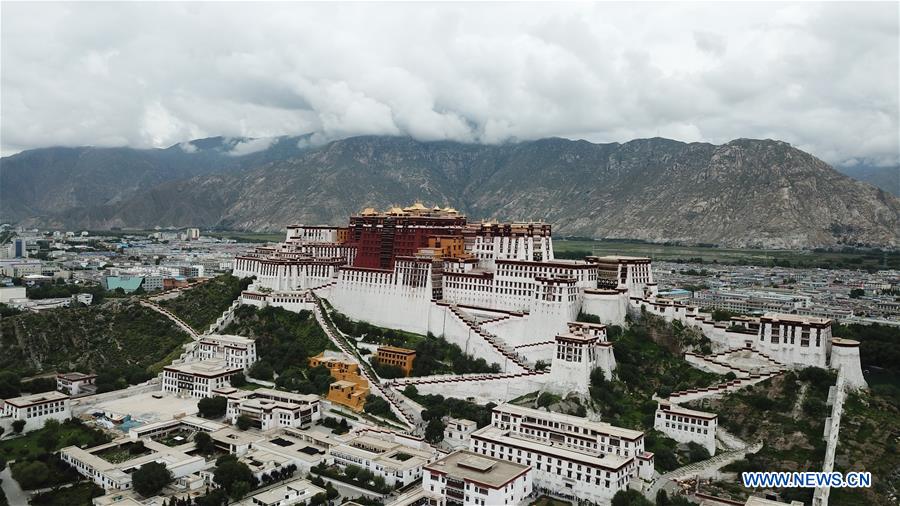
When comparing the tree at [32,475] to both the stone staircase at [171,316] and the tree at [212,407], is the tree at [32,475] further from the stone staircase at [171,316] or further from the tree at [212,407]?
the stone staircase at [171,316]

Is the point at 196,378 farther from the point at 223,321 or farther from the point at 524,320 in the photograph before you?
the point at 524,320

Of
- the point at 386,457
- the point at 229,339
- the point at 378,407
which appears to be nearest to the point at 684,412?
the point at 386,457

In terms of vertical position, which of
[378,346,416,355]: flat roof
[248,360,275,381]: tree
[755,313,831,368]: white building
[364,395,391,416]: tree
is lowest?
[364,395,391,416]: tree

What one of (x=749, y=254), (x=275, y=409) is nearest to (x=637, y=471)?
(x=275, y=409)

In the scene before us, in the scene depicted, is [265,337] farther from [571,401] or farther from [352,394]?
[571,401]

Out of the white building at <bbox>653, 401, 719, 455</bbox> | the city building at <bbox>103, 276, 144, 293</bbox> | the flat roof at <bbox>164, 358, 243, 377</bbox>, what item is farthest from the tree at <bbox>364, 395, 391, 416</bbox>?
the city building at <bbox>103, 276, 144, 293</bbox>

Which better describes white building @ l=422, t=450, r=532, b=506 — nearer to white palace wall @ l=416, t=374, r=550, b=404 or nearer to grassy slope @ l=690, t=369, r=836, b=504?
white palace wall @ l=416, t=374, r=550, b=404
